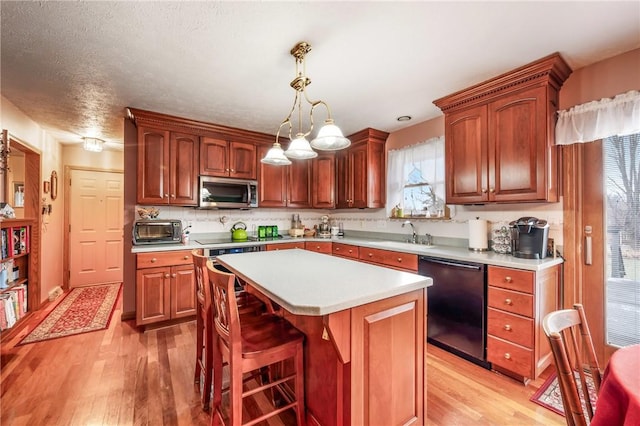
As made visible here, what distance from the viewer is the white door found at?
15.0 ft

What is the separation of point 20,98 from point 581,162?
5049 mm

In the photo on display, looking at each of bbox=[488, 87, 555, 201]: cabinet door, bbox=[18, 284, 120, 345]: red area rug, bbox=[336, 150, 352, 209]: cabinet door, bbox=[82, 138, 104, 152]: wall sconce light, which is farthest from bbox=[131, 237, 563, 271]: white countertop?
bbox=[82, 138, 104, 152]: wall sconce light

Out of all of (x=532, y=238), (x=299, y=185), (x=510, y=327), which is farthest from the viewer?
(x=299, y=185)

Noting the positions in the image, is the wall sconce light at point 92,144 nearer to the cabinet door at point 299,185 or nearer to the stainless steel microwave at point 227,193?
the stainless steel microwave at point 227,193

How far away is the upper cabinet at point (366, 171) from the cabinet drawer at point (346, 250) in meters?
0.62

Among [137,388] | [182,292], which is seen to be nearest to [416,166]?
[182,292]

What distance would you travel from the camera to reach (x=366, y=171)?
385 centimetres

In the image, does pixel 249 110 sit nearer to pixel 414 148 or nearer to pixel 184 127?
pixel 184 127

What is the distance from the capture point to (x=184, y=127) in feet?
11.0

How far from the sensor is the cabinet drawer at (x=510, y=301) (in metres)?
1.98

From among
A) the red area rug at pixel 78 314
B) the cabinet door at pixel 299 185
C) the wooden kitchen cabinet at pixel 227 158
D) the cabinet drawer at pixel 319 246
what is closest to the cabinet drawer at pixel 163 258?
the red area rug at pixel 78 314

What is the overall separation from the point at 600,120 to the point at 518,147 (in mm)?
494

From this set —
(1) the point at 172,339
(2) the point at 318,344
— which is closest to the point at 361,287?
(2) the point at 318,344

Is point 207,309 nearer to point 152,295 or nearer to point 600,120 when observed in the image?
point 152,295
